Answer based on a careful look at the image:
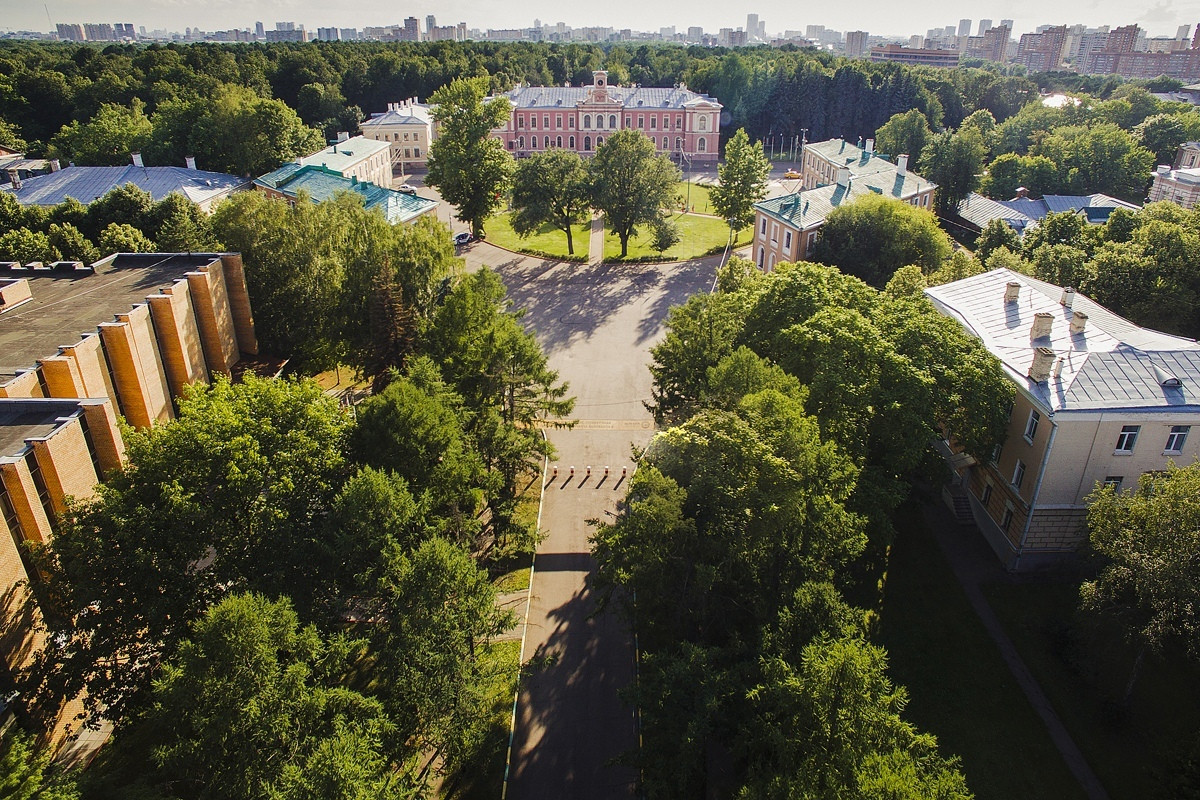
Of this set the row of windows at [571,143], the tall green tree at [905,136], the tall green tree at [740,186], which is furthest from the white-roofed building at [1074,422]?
the row of windows at [571,143]

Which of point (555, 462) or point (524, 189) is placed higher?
point (524, 189)

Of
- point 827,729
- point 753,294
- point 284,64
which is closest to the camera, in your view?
point 827,729

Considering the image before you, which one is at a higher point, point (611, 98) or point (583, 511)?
point (611, 98)

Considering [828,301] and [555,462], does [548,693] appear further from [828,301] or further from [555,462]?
[828,301]

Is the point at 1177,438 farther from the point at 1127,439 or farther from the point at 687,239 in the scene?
the point at 687,239

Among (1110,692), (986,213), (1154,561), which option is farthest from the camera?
(986,213)

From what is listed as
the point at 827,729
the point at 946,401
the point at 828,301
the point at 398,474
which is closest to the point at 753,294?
the point at 828,301

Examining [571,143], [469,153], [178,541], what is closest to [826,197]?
[469,153]
